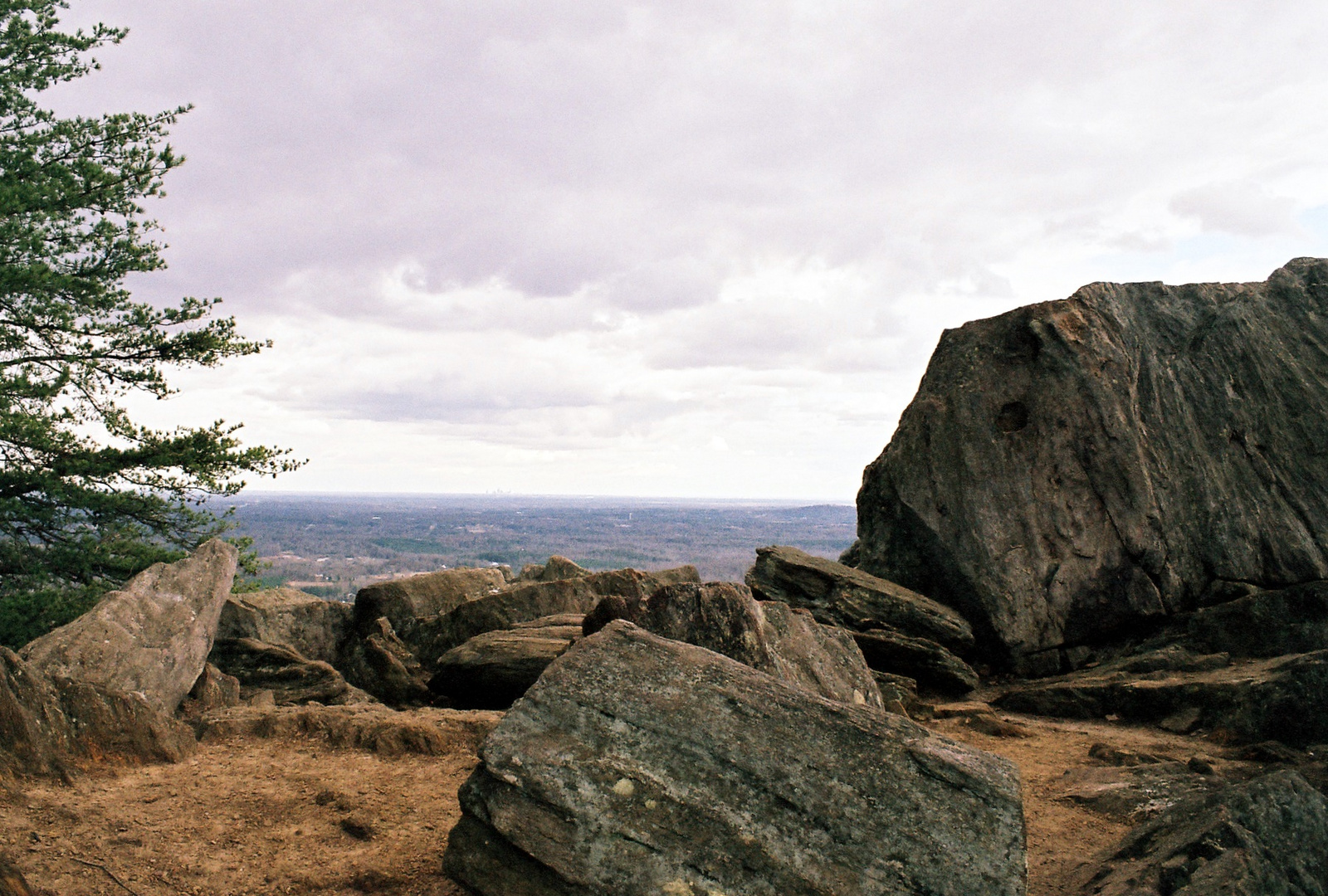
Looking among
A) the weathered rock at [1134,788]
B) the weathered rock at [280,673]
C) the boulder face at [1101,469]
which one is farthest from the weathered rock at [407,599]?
the weathered rock at [1134,788]

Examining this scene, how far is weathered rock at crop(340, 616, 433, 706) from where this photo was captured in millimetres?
15766

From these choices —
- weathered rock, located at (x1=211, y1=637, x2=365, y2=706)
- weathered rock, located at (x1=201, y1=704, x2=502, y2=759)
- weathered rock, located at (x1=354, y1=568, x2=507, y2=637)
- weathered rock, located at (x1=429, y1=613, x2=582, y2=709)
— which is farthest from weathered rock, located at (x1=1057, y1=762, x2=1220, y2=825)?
weathered rock, located at (x1=354, y1=568, x2=507, y2=637)

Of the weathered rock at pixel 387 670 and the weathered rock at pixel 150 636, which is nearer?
the weathered rock at pixel 150 636

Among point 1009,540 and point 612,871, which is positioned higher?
point 1009,540

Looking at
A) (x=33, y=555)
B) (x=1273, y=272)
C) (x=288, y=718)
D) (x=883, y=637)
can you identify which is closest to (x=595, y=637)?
(x=288, y=718)

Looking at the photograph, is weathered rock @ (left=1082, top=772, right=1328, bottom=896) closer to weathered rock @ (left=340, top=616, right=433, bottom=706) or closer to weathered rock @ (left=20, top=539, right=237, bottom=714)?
weathered rock @ (left=340, top=616, right=433, bottom=706)

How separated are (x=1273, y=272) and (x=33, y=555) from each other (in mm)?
37351

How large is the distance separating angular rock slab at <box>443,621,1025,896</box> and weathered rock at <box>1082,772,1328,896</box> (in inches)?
63.3

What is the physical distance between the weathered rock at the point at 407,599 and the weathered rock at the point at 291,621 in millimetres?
479

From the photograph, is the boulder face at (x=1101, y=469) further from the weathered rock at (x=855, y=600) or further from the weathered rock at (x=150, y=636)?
the weathered rock at (x=150, y=636)

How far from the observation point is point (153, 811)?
8695mm

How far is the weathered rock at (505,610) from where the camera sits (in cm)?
1769

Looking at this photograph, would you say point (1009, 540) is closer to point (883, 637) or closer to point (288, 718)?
point (883, 637)

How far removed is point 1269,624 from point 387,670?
19.7m
